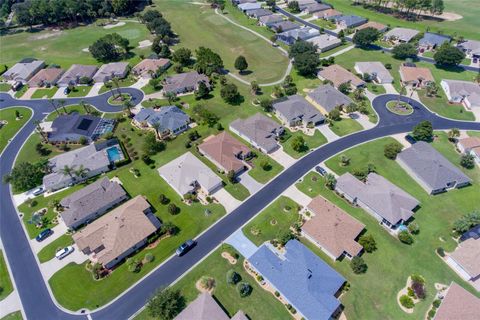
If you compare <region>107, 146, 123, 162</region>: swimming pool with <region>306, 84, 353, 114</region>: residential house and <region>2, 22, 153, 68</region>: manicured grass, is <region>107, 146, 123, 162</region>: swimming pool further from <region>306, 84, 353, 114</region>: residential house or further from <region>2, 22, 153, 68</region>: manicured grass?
<region>306, 84, 353, 114</region>: residential house

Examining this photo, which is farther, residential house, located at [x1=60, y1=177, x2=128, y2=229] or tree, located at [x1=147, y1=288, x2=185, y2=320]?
residential house, located at [x1=60, y1=177, x2=128, y2=229]

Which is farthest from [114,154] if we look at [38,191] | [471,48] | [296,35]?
[471,48]

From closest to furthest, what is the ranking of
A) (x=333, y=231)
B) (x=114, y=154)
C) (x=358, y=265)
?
(x=358, y=265) < (x=333, y=231) < (x=114, y=154)

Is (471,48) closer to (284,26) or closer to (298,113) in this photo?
(284,26)

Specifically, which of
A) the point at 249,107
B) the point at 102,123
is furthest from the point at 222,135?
the point at 102,123

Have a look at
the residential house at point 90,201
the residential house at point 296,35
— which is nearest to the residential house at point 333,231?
the residential house at point 90,201

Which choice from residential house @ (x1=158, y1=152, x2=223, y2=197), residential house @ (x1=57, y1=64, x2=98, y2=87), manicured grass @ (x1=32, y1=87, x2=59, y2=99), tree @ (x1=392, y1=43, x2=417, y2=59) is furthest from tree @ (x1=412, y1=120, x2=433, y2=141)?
manicured grass @ (x1=32, y1=87, x2=59, y2=99)

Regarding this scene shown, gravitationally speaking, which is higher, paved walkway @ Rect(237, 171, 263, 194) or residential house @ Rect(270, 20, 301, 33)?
residential house @ Rect(270, 20, 301, 33)
